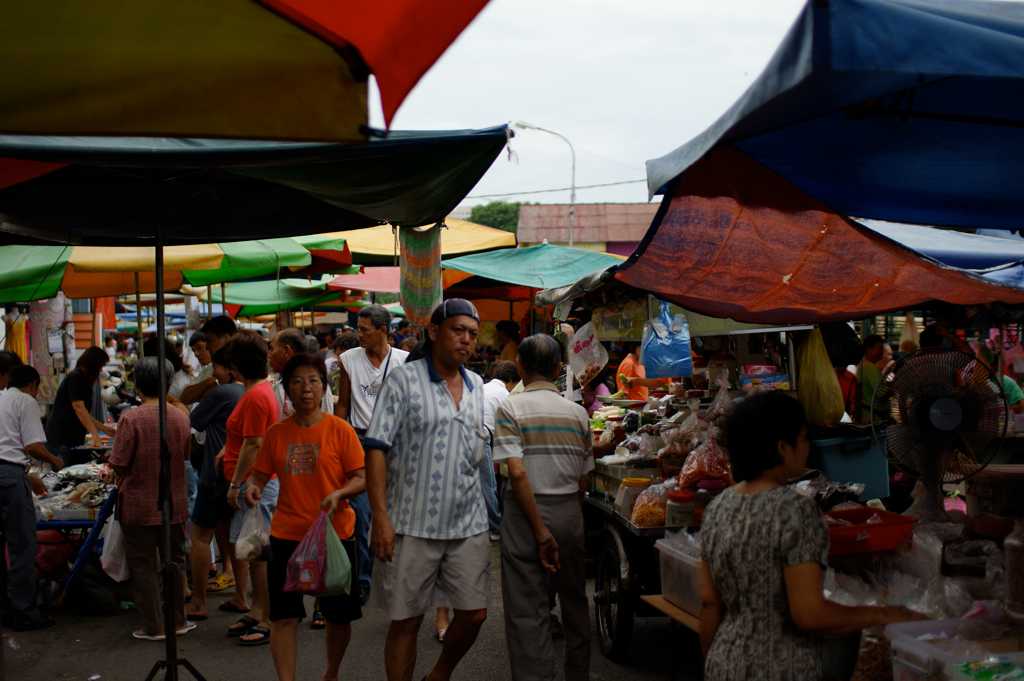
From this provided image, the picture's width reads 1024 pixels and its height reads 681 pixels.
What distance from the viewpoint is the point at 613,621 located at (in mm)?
6418

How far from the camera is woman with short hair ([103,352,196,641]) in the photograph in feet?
22.4

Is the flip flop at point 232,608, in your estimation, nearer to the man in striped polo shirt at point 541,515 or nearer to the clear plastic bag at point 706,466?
the man in striped polo shirt at point 541,515

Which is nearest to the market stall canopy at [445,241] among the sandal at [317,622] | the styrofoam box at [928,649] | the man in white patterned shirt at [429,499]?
the sandal at [317,622]

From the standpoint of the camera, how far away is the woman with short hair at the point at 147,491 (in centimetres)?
684

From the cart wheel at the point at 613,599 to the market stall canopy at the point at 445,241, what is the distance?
512 cm

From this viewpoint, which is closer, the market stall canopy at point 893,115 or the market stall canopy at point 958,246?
the market stall canopy at point 893,115

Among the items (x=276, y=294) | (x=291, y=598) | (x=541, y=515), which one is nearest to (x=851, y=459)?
(x=541, y=515)

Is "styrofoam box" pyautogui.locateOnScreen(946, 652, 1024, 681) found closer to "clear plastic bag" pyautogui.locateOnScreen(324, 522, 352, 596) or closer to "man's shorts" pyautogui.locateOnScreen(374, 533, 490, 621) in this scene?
"man's shorts" pyautogui.locateOnScreen(374, 533, 490, 621)

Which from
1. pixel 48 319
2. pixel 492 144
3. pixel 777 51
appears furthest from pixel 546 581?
pixel 48 319

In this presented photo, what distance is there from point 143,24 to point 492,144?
1942 millimetres

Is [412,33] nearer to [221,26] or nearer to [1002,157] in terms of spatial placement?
[221,26]

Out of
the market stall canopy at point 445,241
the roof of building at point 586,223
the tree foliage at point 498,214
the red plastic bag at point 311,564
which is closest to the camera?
the red plastic bag at point 311,564

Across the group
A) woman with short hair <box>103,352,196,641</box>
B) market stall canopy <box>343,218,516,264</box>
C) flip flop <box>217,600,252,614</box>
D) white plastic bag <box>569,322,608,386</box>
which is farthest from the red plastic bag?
market stall canopy <box>343,218,516,264</box>

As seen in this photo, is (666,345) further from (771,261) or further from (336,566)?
(336,566)
